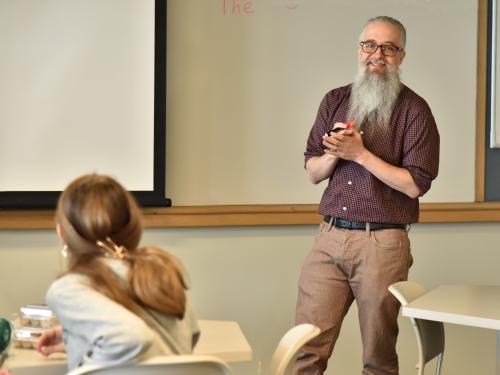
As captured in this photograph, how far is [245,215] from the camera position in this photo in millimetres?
3584

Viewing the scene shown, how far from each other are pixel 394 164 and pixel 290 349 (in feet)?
3.86

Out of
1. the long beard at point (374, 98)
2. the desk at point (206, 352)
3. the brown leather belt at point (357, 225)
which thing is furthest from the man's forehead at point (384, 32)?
the desk at point (206, 352)

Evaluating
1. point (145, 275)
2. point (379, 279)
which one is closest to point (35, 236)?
point (379, 279)

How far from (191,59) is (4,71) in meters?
0.81

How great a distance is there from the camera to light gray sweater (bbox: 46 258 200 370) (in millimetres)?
1564

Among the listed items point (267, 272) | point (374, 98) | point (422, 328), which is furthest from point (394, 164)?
point (267, 272)

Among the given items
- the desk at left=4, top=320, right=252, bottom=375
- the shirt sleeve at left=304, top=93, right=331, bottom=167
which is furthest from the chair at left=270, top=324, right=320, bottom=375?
the shirt sleeve at left=304, top=93, right=331, bottom=167

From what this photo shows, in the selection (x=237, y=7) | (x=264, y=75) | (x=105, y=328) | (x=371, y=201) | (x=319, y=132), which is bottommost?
(x=105, y=328)

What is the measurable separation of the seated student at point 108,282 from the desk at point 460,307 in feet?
3.09

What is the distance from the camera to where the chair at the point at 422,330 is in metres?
2.63

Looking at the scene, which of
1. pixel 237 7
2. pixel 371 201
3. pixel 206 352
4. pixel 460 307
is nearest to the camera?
pixel 206 352

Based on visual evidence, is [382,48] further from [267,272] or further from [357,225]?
[267,272]

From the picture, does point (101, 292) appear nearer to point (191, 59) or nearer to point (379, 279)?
point (379, 279)

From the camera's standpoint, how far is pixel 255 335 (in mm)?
3695
